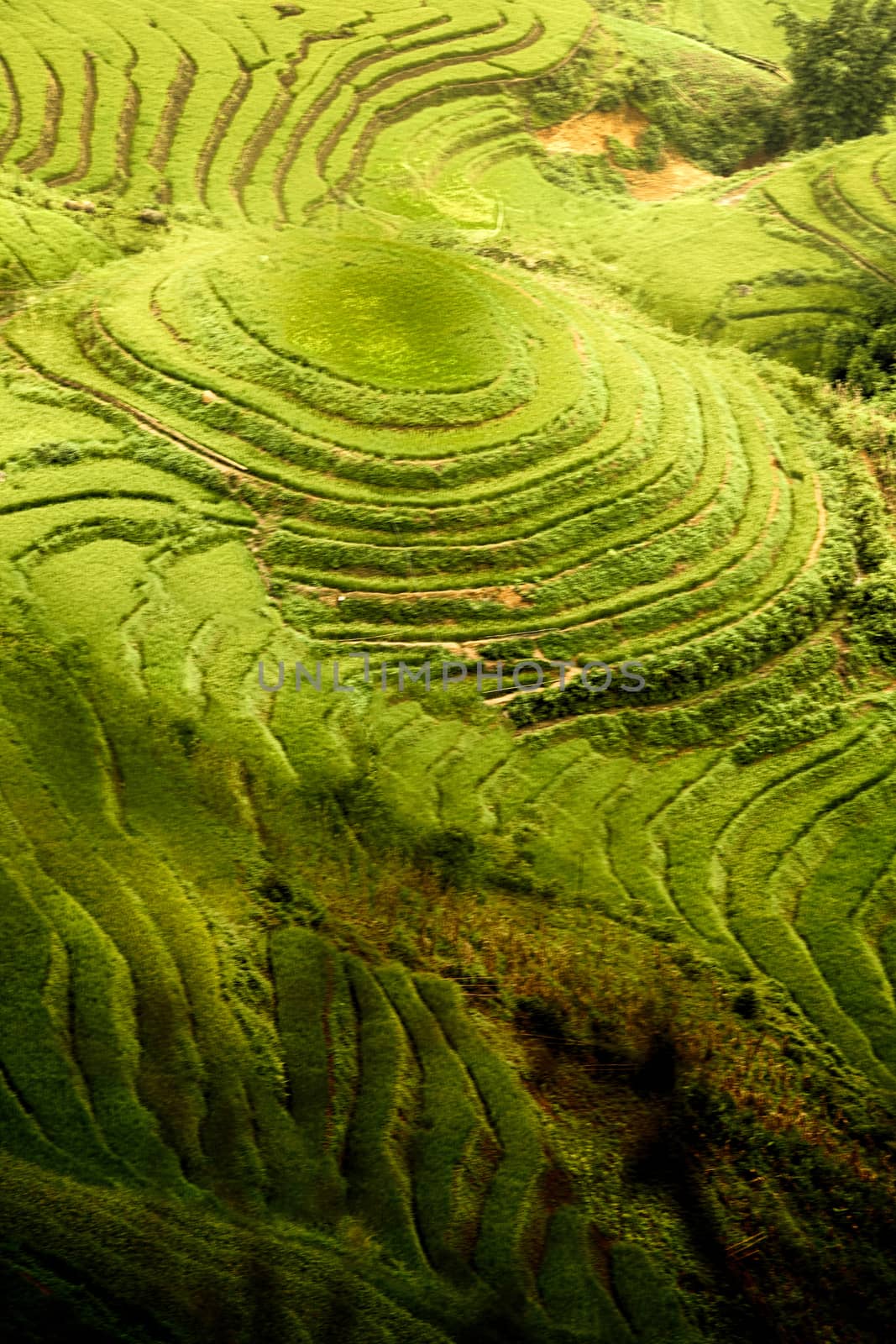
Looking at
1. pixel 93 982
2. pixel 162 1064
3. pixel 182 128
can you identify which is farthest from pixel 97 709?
pixel 182 128

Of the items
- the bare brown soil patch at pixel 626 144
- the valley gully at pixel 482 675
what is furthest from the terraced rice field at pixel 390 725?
the bare brown soil patch at pixel 626 144

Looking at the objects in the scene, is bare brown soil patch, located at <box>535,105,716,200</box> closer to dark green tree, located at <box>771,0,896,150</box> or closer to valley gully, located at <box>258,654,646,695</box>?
dark green tree, located at <box>771,0,896,150</box>

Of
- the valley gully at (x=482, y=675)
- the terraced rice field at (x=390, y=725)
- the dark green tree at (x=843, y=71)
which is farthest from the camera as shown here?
the dark green tree at (x=843, y=71)

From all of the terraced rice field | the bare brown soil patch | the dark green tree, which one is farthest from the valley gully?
the dark green tree

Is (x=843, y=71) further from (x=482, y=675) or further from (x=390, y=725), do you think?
(x=390, y=725)

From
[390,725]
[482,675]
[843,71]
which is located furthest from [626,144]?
[390,725]

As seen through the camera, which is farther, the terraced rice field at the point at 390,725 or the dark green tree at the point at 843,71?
the dark green tree at the point at 843,71

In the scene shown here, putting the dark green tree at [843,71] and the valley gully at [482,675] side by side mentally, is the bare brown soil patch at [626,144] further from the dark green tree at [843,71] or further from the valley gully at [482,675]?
the valley gully at [482,675]
